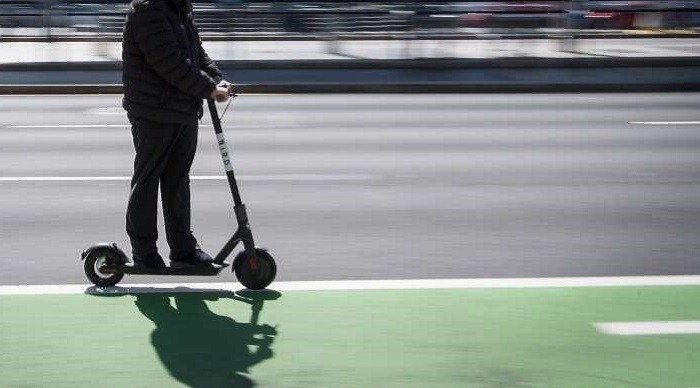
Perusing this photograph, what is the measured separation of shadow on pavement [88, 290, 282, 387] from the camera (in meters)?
4.95

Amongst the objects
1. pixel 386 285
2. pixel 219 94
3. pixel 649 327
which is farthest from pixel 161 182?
pixel 649 327

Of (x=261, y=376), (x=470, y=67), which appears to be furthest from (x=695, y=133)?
(x=261, y=376)

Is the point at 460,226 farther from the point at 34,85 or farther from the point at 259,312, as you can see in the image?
the point at 34,85

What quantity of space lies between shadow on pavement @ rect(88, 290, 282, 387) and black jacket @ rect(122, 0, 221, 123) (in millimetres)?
961

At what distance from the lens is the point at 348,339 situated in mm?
5398

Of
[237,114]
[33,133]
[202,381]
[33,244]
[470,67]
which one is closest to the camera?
[202,381]

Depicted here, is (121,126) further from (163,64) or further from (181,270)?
(163,64)

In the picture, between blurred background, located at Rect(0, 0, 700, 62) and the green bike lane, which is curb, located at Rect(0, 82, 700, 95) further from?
the green bike lane

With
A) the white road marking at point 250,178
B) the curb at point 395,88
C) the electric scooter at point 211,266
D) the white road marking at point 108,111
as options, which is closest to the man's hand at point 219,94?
the electric scooter at point 211,266

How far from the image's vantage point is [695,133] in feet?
42.6

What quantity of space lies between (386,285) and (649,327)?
151 cm

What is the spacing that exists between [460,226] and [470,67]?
38.2ft

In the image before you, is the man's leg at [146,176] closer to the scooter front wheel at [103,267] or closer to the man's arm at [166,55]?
the scooter front wheel at [103,267]

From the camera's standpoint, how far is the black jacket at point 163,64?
567 centimetres
